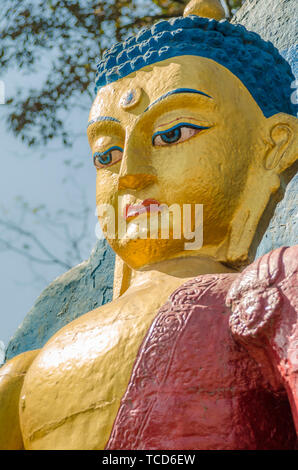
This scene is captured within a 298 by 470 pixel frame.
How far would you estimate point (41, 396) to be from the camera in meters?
2.16

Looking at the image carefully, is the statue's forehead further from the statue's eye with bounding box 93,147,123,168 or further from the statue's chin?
the statue's chin

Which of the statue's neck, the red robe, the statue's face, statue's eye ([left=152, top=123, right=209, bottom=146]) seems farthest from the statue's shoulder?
statue's eye ([left=152, top=123, right=209, bottom=146])

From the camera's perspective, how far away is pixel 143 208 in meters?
2.47

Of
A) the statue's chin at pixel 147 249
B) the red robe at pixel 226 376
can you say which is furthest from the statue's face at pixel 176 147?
the red robe at pixel 226 376

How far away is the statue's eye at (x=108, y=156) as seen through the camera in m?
2.65

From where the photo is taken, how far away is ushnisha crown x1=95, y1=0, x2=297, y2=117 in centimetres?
272

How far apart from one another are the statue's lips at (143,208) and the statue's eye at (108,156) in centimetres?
23

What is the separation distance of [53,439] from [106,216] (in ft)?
2.80

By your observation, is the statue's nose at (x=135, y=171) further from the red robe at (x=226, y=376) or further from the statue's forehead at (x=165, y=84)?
the red robe at (x=226, y=376)

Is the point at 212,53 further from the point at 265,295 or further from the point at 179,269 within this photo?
the point at 265,295

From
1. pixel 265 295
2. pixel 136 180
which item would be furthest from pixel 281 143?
pixel 265 295

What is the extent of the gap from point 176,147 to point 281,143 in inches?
17.8

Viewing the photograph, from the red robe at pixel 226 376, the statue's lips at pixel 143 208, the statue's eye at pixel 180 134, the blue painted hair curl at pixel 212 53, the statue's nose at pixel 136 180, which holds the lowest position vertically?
the red robe at pixel 226 376

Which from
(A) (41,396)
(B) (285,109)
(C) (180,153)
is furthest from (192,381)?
(B) (285,109)
